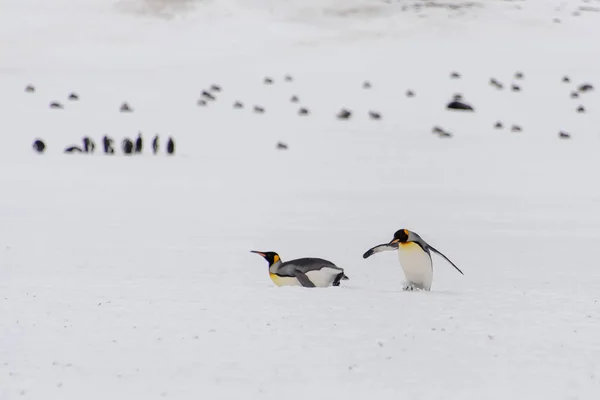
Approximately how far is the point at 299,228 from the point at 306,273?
386cm

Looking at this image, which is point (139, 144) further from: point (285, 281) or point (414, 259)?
point (414, 259)

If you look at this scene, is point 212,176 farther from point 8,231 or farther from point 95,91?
point 95,91

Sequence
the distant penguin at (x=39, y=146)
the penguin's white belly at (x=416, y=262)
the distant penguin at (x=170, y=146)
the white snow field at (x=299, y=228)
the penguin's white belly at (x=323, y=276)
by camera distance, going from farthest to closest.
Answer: the distant penguin at (x=170, y=146) < the distant penguin at (x=39, y=146) < the penguin's white belly at (x=323, y=276) < the penguin's white belly at (x=416, y=262) < the white snow field at (x=299, y=228)

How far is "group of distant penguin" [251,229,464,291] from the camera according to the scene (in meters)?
7.55

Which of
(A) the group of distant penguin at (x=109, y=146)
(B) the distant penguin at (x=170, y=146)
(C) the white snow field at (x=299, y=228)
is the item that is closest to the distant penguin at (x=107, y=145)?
(A) the group of distant penguin at (x=109, y=146)

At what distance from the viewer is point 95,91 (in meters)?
28.3

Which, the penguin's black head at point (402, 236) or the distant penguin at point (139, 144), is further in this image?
the distant penguin at point (139, 144)

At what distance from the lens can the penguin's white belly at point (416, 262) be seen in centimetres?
753

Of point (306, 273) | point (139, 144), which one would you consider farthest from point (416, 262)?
point (139, 144)

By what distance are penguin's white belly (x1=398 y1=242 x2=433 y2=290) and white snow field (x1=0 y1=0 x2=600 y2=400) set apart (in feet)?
0.57

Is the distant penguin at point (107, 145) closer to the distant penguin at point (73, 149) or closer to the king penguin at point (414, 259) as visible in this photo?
the distant penguin at point (73, 149)

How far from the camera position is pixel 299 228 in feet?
37.8

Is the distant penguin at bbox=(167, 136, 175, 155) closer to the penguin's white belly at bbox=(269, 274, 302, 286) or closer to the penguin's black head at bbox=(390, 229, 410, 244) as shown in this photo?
the penguin's white belly at bbox=(269, 274, 302, 286)

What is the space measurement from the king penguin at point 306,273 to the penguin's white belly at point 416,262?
491mm
